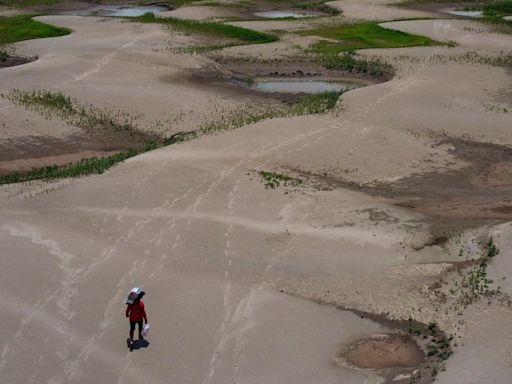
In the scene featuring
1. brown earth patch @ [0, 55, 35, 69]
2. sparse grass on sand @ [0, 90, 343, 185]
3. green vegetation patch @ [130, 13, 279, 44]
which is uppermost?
green vegetation patch @ [130, 13, 279, 44]

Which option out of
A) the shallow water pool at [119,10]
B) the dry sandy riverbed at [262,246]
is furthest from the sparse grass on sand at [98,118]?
the shallow water pool at [119,10]

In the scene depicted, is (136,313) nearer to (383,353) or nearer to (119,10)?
(383,353)

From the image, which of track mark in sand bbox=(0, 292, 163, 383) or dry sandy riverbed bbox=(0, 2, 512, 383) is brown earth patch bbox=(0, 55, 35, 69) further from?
track mark in sand bbox=(0, 292, 163, 383)

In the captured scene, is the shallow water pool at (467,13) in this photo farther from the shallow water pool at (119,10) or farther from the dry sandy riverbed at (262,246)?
Result: the dry sandy riverbed at (262,246)

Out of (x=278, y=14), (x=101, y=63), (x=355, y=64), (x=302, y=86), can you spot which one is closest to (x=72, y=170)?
(x=101, y=63)

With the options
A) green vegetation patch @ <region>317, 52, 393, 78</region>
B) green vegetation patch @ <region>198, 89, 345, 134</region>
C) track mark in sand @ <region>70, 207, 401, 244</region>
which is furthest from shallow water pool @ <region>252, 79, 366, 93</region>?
track mark in sand @ <region>70, 207, 401, 244</region>
